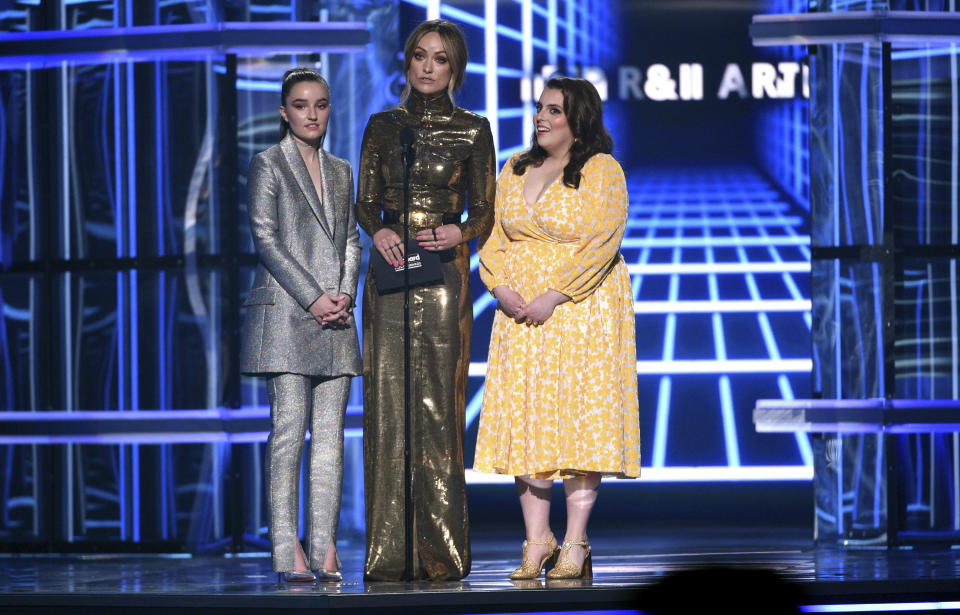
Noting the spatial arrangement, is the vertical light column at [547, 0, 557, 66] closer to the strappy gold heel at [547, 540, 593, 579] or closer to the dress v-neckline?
the dress v-neckline

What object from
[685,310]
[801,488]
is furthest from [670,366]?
[801,488]

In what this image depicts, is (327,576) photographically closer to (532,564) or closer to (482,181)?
(532,564)

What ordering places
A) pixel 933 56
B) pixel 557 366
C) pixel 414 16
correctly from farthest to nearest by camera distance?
pixel 414 16 < pixel 933 56 < pixel 557 366

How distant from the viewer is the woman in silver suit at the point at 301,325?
4.13m

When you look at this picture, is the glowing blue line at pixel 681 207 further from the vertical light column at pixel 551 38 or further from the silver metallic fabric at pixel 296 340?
the silver metallic fabric at pixel 296 340

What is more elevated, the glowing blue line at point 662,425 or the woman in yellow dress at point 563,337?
the woman in yellow dress at point 563,337

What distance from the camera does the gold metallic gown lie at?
4.25m

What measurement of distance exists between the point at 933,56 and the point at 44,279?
154 inches

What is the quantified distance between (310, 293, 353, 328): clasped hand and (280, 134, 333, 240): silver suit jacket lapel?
0.75 feet

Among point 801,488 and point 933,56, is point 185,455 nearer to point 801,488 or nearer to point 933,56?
point 801,488

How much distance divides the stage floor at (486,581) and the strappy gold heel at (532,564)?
0.17ft

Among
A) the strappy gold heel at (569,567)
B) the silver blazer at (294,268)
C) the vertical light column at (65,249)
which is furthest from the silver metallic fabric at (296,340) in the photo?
the vertical light column at (65,249)

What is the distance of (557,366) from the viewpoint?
163 inches

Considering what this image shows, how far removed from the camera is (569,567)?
4035mm
